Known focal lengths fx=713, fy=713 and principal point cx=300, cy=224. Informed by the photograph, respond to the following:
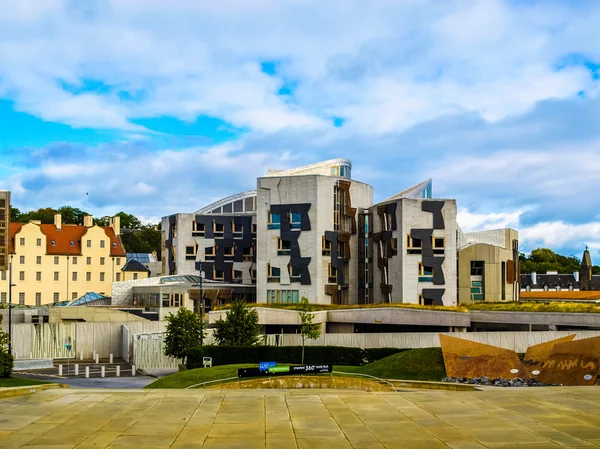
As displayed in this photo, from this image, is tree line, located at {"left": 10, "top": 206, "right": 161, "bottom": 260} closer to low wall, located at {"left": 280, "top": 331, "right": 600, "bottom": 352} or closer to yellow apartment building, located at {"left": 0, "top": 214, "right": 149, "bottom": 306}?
yellow apartment building, located at {"left": 0, "top": 214, "right": 149, "bottom": 306}

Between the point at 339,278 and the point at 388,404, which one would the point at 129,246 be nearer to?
the point at 339,278

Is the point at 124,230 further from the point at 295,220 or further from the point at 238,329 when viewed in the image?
the point at 238,329

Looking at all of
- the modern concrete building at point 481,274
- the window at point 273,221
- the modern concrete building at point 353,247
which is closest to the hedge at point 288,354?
the modern concrete building at point 353,247

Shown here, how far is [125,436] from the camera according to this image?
21031 millimetres

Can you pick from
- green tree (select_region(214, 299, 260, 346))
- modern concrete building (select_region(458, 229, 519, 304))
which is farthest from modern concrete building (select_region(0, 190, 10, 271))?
modern concrete building (select_region(458, 229, 519, 304))

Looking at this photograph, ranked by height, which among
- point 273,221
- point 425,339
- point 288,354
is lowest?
point 288,354

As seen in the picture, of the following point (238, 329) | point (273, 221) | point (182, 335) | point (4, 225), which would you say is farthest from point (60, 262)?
point (238, 329)

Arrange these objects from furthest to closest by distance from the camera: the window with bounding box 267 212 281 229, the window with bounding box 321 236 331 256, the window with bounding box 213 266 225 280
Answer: the window with bounding box 213 266 225 280, the window with bounding box 267 212 281 229, the window with bounding box 321 236 331 256

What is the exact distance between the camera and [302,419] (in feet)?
77.4

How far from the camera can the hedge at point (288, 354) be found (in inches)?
2132

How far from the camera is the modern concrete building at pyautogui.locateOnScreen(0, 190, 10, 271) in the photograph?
75.1m

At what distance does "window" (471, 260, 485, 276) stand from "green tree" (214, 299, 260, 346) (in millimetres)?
39340

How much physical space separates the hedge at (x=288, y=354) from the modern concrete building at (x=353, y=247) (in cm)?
2605

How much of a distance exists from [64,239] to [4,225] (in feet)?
110
